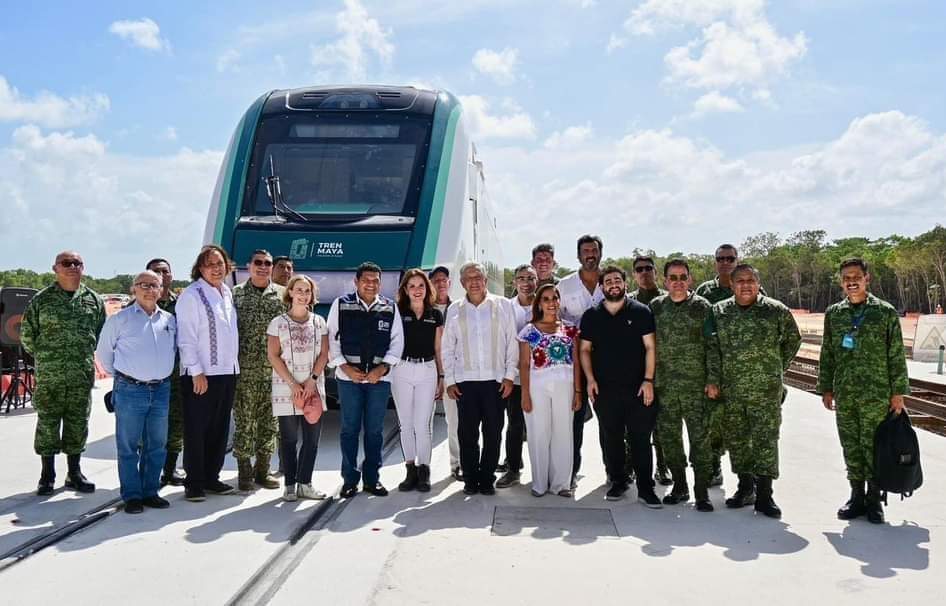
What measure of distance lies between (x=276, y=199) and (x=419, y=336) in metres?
3.02

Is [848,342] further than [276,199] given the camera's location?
No

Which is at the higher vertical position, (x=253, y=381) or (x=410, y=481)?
(x=253, y=381)

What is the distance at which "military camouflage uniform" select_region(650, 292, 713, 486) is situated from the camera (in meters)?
5.63

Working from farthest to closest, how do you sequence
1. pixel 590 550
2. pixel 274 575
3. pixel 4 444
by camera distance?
pixel 4 444 → pixel 590 550 → pixel 274 575

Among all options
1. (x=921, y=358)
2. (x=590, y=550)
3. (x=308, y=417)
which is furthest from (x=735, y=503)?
(x=921, y=358)

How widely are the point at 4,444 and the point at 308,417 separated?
4214 mm

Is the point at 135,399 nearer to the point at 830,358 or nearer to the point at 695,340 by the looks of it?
the point at 695,340

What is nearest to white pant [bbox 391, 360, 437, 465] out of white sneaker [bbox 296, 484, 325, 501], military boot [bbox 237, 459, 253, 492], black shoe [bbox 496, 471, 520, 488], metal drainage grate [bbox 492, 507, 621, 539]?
black shoe [bbox 496, 471, 520, 488]

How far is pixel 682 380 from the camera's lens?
222 inches

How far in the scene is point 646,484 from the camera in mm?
5715

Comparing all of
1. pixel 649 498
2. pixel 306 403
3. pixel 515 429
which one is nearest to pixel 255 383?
pixel 306 403

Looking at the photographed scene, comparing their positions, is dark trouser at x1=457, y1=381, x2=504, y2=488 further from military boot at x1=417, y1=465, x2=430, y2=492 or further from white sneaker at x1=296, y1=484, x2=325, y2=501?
white sneaker at x1=296, y1=484, x2=325, y2=501

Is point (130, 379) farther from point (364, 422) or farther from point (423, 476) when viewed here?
point (423, 476)

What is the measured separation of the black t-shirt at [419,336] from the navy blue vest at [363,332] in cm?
19
